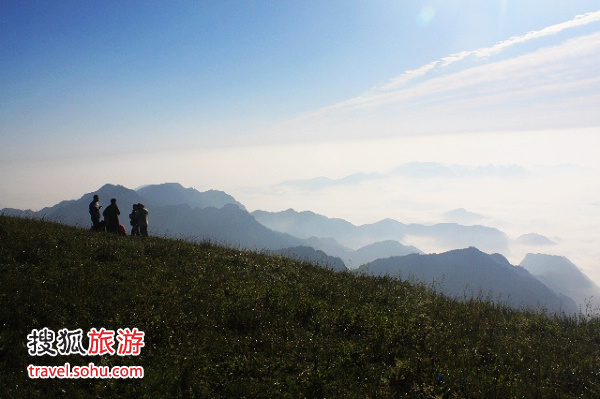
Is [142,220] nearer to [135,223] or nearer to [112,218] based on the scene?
[135,223]

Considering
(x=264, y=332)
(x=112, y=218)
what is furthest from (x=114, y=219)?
(x=264, y=332)

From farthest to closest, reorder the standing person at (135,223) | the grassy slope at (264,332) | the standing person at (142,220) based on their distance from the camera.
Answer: the standing person at (135,223), the standing person at (142,220), the grassy slope at (264,332)

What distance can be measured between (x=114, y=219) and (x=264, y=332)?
46.1 feet

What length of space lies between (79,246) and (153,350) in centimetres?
792

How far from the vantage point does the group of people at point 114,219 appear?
19.8 m

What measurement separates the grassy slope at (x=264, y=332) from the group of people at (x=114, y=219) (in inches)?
193

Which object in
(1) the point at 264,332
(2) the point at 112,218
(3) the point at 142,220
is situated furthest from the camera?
(3) the point at 142,220

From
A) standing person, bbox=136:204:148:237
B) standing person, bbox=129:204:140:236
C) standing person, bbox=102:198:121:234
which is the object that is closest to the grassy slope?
standing person, bbox=102:198:121:234

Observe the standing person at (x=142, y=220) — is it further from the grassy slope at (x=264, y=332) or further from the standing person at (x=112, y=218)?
the grassy slope at (x=264, y=332)

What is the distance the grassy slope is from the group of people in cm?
490

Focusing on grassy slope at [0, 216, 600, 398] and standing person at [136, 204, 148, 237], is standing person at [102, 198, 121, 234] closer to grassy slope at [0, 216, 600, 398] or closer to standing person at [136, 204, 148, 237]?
standing person at [136, 204, 148, 237]

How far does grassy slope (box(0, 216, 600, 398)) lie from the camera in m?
7.65

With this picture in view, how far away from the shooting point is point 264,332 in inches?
378

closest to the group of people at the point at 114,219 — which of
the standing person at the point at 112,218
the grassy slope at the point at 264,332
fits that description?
the standing person at the point at 112,218
